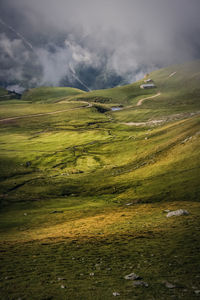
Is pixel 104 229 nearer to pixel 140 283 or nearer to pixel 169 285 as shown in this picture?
pixel 140 283

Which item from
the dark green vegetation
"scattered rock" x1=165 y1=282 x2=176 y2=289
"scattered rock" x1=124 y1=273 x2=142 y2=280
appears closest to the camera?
"scattered rock" x1=165 y1=282 x2=176 y2=289

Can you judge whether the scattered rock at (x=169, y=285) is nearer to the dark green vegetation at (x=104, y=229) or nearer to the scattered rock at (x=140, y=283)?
the dark green vegetation at (x=104, y=229)

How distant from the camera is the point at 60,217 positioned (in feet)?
183

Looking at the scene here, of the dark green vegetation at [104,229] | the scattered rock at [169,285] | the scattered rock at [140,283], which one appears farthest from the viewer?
the dark green vegetation at [104,229]

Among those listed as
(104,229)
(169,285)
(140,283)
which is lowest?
(104,229)

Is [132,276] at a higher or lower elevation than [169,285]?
higher

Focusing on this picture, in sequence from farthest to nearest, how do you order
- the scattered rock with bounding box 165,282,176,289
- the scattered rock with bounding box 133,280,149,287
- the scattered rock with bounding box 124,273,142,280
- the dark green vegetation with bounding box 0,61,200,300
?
the scattered rock with bounding box 124,273,142,280 < the dark green vegetation with bounding box 0,61,200,300 < the scattered rock with bounding box 133,280,149,287 < the scattered rock with bounding box 165,282,176,289

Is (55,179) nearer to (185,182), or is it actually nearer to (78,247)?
(185,182)

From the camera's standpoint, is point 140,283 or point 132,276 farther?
point 132,276

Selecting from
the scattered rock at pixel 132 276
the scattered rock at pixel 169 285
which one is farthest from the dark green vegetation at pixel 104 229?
the scattered rock at pixel 132 276

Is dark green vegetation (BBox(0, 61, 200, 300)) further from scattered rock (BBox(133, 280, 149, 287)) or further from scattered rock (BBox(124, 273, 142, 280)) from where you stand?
scattered rock (BBox(124, 273, 142, 280))

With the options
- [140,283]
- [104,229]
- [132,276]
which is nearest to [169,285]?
[140,283]

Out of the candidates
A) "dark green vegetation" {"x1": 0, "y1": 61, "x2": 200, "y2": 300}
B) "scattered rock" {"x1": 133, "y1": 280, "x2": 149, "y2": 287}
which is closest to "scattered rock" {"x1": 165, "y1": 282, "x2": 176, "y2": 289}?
"dark green vegetation" {"x1": 0, "y1": 61, "x2": 200, "y2": 300}

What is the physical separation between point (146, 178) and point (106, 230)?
42456 mm
